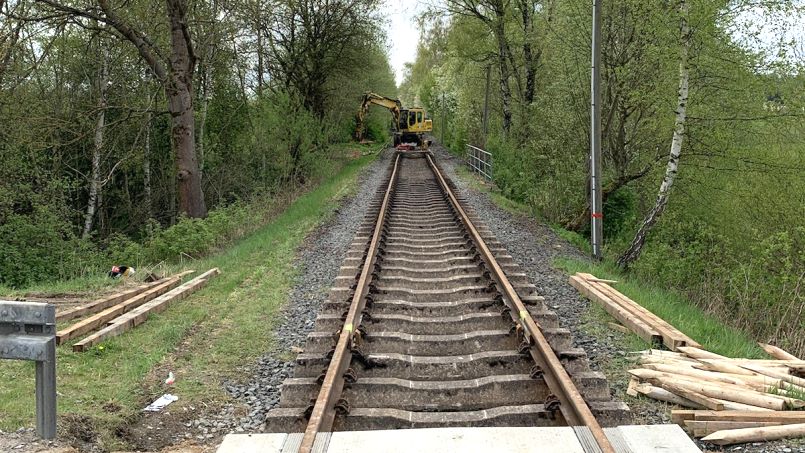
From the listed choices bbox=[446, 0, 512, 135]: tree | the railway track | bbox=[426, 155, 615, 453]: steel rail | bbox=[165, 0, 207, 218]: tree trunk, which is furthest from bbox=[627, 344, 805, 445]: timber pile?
bbox=[446, 0, 512, 135]: tree

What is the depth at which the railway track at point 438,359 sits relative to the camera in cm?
421

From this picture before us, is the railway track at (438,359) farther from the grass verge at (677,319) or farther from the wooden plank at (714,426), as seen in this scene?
the grass verge at (677,319)

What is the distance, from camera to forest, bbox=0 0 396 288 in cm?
1338

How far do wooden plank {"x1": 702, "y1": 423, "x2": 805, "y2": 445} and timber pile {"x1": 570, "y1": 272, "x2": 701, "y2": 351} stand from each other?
169 cm

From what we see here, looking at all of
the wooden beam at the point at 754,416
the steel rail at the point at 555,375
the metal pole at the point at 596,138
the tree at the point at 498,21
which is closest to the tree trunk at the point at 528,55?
the tree at the point at 498,21

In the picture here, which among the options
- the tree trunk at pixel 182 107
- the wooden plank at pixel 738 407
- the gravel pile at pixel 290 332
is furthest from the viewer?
the tree trunk at pixel 182 107

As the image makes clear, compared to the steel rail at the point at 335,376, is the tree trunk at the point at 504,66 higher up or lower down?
higher up

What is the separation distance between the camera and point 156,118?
21359 millimetres

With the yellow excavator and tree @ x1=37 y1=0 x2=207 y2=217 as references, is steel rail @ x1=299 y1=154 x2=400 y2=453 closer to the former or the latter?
tree @ x1=37 y1=0 x2=207 y2=217

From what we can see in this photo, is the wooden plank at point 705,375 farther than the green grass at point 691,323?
No

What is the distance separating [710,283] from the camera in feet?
34.7

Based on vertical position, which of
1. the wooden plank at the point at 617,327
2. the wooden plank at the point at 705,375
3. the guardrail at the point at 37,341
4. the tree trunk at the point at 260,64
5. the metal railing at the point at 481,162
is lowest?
the wooden plank at the point at 617,327

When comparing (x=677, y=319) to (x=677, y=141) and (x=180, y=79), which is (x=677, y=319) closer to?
(x=677, y=141)

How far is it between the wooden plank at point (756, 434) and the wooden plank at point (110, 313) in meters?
5.50
